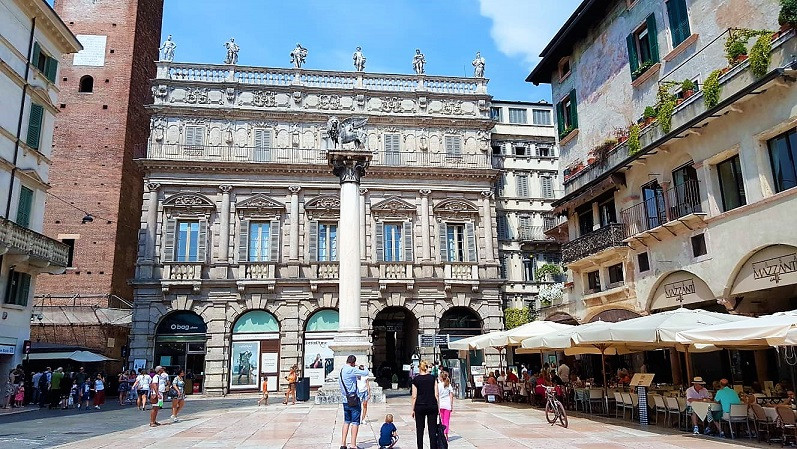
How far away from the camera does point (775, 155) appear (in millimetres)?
16266

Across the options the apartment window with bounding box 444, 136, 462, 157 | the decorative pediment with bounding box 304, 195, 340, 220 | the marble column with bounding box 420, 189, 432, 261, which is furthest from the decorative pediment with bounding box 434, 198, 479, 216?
the decorative pediment with bounding box 304, 195, 340, 220

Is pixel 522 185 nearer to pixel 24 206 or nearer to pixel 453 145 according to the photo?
pixel 453 145

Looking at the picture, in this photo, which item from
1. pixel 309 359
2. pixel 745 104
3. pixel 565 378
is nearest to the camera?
pixel 745 104

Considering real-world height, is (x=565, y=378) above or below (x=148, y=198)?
below

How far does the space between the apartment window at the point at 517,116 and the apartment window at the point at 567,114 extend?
1451 cm

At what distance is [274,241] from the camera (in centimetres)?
3550

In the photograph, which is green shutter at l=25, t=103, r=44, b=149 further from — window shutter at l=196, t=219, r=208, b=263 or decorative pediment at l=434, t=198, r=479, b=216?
decorative pediment at l=434, t=198, r=479, b=216

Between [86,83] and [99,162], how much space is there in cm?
596

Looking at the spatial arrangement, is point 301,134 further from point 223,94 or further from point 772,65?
point 772,65

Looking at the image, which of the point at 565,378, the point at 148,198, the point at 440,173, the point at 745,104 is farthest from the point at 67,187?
the point at 745,104

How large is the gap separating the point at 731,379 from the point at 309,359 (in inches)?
872

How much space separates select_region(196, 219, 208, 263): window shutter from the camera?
34.8 m

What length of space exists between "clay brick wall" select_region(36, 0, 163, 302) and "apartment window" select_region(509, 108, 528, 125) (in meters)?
26.4

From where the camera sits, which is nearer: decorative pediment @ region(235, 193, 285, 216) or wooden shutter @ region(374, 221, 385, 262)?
decorative pediment @ region(235, 193, 285, 216)
